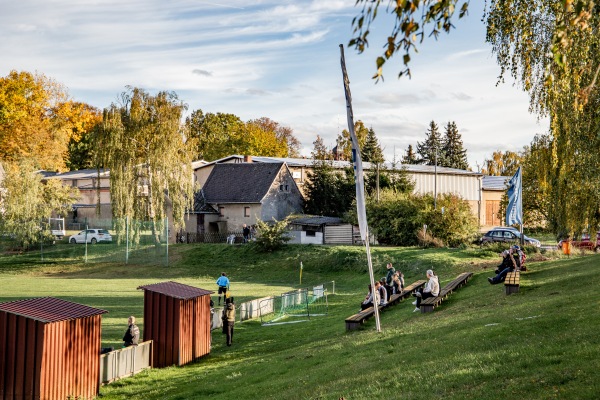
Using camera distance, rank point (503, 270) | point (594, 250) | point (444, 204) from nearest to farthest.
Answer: point (503, 270) < point (594, 250) < point (444, 204)

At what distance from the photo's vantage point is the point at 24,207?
5959 centimetres

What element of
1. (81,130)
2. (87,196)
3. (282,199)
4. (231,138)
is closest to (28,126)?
(81,130)

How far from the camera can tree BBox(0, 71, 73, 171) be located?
7019cm

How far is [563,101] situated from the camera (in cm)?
1816

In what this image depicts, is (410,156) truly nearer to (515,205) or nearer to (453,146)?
(453,146)

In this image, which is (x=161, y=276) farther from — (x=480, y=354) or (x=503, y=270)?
(x=480, y=354)

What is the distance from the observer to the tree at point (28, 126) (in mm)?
70188

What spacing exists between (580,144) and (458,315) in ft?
18.6

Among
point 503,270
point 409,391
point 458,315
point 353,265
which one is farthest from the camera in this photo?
point 353,265

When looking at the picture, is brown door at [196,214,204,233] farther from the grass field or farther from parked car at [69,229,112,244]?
the grass field

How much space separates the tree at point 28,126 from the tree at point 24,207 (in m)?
6.42

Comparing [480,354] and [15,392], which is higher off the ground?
[480,354]

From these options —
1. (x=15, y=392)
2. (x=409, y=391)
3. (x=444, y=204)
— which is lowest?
(x=15, y=392)

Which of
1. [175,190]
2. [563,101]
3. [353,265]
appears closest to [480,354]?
[563,101]
